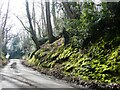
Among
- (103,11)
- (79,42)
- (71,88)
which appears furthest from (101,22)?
(71,88)

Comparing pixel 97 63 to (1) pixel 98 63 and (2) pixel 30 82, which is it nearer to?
(1) pixel 98 63

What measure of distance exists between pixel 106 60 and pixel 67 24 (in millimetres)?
8178

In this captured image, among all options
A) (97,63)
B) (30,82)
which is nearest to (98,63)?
(97,63)

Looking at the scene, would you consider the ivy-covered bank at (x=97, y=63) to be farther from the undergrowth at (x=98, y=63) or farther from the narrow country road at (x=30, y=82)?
the narrow country road at (x=30, y=82)

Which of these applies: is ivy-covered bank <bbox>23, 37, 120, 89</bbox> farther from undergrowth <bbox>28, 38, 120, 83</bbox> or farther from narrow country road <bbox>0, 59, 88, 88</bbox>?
narrow country road <bbox>0, 59, 88, 88</bbox>

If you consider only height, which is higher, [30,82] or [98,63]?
[98,63]

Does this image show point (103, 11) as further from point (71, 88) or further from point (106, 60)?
point (71, 88)

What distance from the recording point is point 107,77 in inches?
484

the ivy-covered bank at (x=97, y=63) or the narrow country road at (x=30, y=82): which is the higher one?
the ivy-covered bank at (x=97, y=63)

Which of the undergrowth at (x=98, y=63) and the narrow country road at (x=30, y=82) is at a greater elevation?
the undergrowth at (x=98, y=63)

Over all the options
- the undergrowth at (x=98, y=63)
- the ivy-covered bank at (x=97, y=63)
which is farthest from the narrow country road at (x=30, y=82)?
the undergrowth at (x=98, y=63)

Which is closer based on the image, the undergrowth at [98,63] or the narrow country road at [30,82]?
the undergrowth at [98,63]

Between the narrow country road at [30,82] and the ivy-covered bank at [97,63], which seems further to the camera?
the narrow country road at [30,82]

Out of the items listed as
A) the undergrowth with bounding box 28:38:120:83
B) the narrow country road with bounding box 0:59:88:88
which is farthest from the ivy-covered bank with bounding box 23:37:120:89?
the narrow country road with bounding box 0:59:88:88
